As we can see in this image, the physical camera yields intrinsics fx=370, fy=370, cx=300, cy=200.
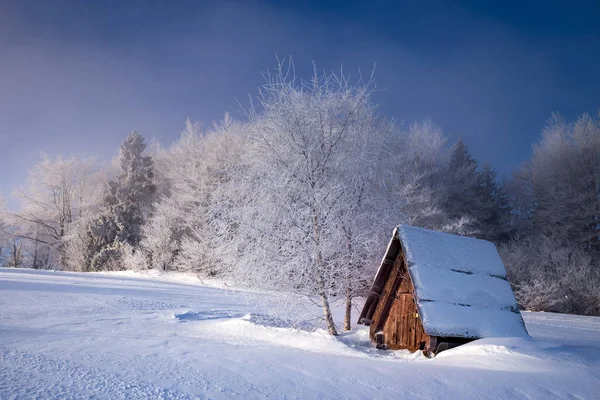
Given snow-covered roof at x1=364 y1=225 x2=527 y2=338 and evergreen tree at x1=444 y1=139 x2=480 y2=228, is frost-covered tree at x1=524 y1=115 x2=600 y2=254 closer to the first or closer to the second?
evergreen tree at x1=444 y1=139 x2=480 y2=228

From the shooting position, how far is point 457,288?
8.18m

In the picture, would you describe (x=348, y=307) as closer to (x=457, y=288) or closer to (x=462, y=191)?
(x=457, y=288)

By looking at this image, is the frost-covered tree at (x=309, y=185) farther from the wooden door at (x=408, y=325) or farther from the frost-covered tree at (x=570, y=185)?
the frost-covered tree at (x=570, y=185)

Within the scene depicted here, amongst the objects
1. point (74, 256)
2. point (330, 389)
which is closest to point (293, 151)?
point (330, 389)

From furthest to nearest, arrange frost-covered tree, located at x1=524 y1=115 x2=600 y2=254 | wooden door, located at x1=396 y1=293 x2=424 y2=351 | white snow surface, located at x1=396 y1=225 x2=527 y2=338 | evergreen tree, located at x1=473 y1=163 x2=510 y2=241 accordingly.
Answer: evergreen tree, located at x1=473 y1=163 x2=510 y2=241
frost-covered tree, located at x1=524 y1=115 x2=600 y2=254
wooden door, located at x1=396 y1=293 x2=424 y2=351
white snow surface, located at x1=396 y1=225 x2=527 y2=338

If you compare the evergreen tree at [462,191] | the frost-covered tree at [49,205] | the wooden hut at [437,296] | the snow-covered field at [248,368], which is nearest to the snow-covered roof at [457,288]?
the wooden hut at [437,296]

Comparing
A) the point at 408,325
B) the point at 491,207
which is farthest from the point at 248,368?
the point at 491,207

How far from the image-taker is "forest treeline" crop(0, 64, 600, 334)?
391 inches

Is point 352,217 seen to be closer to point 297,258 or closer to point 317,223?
point 317,223

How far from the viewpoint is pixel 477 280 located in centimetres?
861

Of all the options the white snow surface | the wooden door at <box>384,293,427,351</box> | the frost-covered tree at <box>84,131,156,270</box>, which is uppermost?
the frost-covered tree at <box>84,131,156,270</box>

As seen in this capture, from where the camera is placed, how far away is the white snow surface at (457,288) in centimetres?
766

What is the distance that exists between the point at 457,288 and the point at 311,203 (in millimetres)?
4028

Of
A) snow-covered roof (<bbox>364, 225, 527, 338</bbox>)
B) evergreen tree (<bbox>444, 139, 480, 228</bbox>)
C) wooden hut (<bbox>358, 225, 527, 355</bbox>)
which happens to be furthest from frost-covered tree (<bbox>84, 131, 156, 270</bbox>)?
snow-covered roof (<bbox>364, 225, 527, 338</bbox>)
